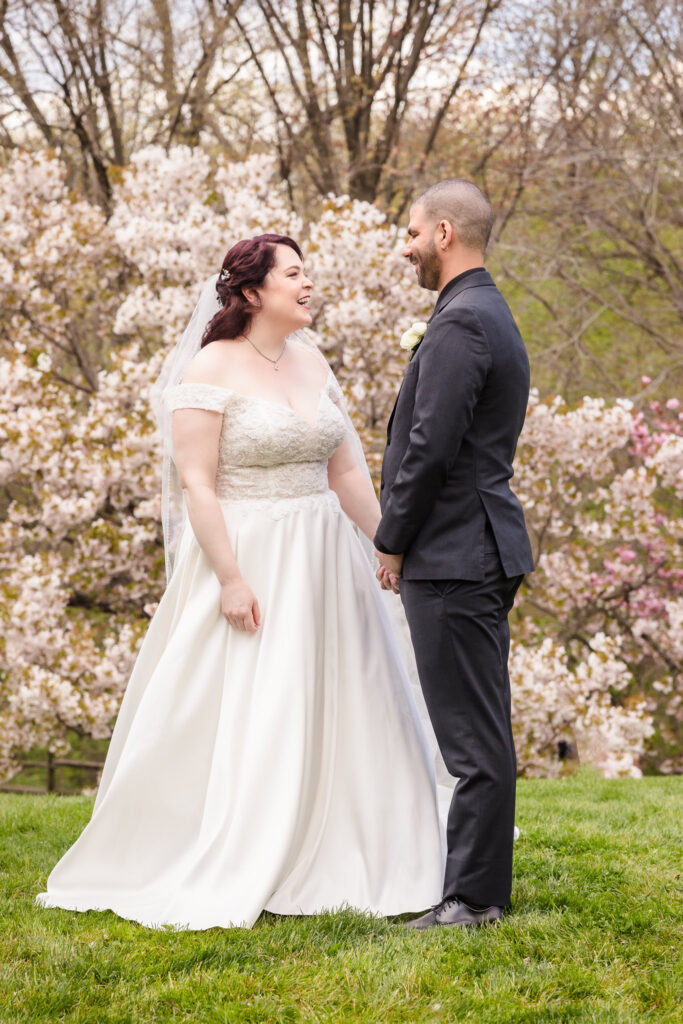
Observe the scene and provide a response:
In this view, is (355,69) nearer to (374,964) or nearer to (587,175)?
Answer: (587,175)

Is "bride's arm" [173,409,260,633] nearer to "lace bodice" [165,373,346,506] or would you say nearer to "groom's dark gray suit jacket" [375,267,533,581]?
"lace bodice" [165,373,346,506]

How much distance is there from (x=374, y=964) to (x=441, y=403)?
1.53 m

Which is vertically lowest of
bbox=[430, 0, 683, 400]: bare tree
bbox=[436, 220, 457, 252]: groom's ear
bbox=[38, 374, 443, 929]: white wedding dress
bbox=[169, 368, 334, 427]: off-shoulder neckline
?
bbox=[38, 374, 443, 929]: white wedding dress

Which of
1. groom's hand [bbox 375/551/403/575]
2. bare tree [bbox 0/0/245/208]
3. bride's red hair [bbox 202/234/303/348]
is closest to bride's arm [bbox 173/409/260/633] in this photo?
bride's red hair [bbox 202/234/303/348]

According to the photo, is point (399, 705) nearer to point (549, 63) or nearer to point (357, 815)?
point (357, 815)

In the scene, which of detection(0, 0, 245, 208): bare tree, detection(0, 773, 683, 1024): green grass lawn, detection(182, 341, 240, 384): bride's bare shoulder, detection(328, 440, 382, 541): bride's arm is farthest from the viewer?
detection(0, 0, 245, 208): bare tree

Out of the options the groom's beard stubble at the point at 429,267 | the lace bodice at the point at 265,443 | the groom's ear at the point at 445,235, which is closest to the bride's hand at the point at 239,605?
the lace bodice at the point at 265,443

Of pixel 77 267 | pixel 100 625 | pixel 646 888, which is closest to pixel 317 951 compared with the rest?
pixel 646 888

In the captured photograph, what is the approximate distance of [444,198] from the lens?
3.16 m

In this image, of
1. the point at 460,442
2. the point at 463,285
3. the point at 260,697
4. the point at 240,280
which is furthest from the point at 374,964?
the point at 240,280

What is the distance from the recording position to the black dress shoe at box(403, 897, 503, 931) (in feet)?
10.00

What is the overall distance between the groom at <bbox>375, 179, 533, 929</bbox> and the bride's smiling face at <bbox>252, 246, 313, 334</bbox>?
0.66 meters

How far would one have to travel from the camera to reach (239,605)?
346cm

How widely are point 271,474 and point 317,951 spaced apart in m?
1.57
